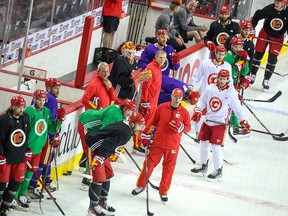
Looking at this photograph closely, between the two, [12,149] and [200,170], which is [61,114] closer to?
[12,149]

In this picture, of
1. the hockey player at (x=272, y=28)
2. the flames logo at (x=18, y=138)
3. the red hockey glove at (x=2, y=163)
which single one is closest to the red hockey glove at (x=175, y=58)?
the hockey player at (x=272, y=28)

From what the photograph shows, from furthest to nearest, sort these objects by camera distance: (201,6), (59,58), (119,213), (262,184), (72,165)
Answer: (201,6), (59,58), (262,184), (72,165), (119,213)

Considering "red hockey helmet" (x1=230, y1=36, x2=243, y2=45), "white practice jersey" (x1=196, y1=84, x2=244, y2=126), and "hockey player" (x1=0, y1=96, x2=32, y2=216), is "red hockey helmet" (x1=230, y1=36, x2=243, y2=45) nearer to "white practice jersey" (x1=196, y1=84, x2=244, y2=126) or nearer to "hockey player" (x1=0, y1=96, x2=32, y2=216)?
"white practice jersey" (x1=196, y1=84, x2=244, y2=126)

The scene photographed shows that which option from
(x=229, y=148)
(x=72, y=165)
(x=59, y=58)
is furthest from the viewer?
(x=59, y=58)

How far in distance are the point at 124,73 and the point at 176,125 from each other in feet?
3.85

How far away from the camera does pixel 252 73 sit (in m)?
18.5

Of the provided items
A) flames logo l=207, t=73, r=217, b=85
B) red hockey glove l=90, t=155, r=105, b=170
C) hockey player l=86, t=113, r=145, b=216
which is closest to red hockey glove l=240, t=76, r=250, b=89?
flames logo l=207, t=73, r=217, b=85

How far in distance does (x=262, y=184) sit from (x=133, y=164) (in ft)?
5.34

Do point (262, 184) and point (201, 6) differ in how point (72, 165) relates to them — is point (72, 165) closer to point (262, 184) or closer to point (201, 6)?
point (262, 184)

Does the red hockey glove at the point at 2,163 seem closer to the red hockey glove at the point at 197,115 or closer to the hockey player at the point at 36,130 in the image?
the hockey player at the point at 36,130

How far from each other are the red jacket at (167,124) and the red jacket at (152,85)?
1.14m

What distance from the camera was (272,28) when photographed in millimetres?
18000

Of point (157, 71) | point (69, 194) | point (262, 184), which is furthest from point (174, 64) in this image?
point (69, 194)

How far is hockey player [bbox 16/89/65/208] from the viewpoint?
12.1 meters
